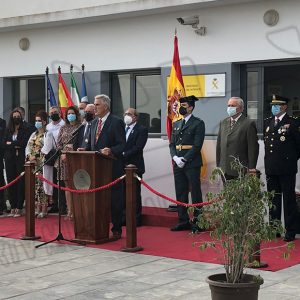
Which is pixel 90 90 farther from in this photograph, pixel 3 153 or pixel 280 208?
pixel 280 208

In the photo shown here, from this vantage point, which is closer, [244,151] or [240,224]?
[240,224]

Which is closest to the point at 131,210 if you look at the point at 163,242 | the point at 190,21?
the point at 163,242

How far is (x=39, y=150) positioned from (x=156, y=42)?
9.55 feet

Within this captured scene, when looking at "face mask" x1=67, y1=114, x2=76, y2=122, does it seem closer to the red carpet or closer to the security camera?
the red carpet

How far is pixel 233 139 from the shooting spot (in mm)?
9672

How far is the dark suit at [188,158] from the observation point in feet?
33.1

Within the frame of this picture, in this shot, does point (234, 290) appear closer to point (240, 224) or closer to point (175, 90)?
point (240, 224)

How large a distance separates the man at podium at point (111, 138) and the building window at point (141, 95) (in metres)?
3.09

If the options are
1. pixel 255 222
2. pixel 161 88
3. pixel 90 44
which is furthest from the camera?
pixel 90 44

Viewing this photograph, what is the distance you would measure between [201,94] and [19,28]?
478 cm

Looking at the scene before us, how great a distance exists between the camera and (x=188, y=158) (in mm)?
10016

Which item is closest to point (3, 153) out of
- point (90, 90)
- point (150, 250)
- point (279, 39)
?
point (90, 90)

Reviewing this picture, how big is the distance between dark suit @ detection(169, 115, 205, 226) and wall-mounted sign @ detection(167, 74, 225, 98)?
137cm

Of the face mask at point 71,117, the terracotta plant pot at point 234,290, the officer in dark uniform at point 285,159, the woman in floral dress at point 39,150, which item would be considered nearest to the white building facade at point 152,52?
the officer in dark uniform at point 285,159
